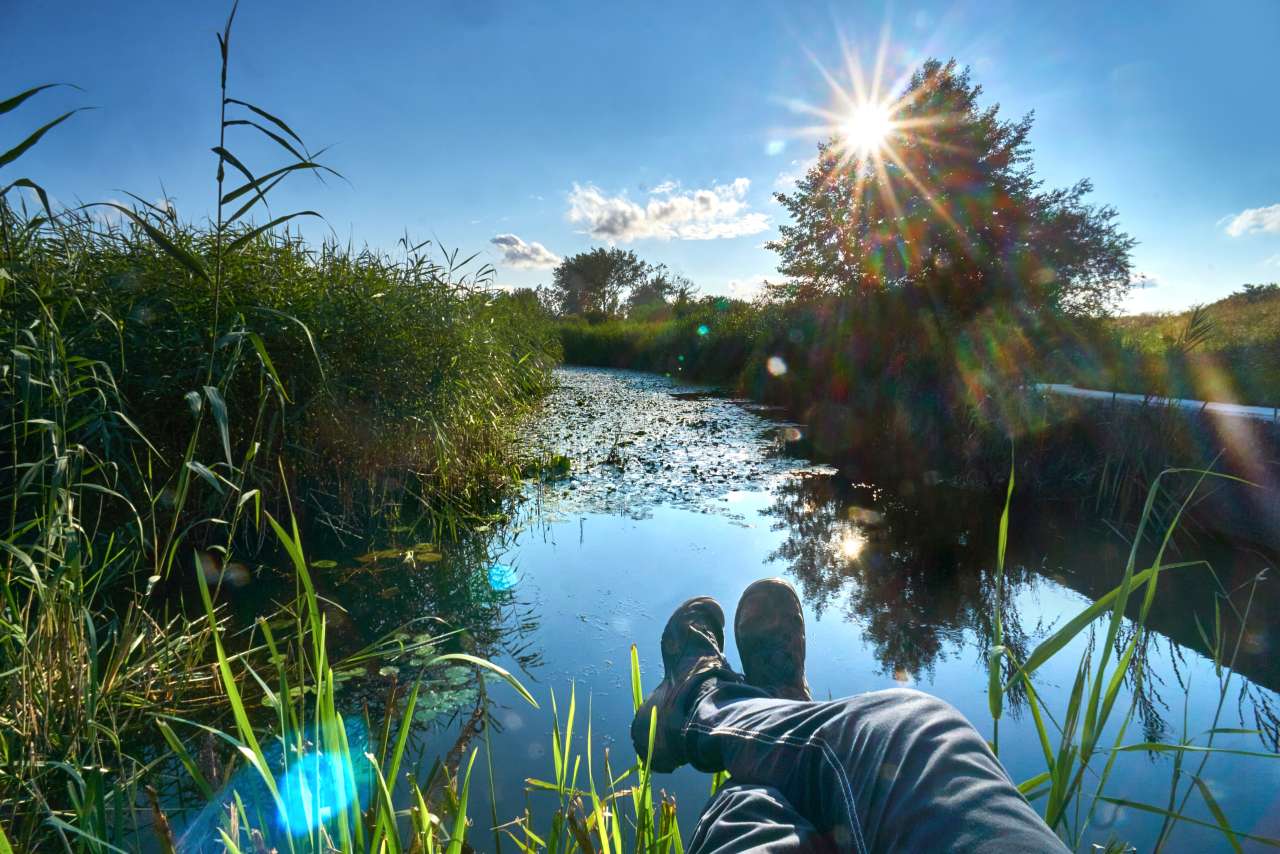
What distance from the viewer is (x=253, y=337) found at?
125 centimetres

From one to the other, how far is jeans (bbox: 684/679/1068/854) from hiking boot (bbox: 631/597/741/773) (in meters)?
0.25

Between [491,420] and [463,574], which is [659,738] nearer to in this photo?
[463,574]

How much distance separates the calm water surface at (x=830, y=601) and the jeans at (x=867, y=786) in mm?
538

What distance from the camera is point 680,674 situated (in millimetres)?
1990

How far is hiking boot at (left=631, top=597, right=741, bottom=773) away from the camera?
5.53 ft

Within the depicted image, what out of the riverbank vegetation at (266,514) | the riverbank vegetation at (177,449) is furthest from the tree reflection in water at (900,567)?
the riverbank vegetation at (177,449)

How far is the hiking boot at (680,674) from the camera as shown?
1.69 m

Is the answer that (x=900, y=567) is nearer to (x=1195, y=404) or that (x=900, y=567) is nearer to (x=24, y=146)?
(x=1195, y=404)

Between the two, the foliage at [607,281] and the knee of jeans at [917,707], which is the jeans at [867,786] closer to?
the knee of jeans at [917,707]

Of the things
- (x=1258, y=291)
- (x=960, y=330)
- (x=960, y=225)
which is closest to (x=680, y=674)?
(x=960, y=330)

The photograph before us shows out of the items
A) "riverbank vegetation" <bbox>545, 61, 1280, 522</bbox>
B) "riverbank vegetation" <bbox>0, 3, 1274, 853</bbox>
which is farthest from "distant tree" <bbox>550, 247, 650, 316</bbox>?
"riverbank vegetation" <bbox>0, 3, 1274, 853</bbox>

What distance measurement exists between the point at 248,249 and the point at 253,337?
2.48m

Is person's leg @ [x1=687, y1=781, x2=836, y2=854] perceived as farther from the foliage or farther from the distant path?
the foliage

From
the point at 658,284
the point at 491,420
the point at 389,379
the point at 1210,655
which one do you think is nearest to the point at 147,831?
A: the point at 389,379
